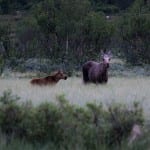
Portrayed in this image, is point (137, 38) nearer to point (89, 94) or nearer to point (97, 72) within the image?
point (97, 72)

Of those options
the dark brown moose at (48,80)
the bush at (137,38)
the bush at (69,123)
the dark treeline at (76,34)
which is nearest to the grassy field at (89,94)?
the dark brown moose at (48,80)

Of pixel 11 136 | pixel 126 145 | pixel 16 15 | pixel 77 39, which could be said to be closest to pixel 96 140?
pixel 126 145

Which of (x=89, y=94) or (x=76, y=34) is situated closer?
(x=89, y=94)

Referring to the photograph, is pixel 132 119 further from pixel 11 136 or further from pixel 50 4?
pixel 50 4

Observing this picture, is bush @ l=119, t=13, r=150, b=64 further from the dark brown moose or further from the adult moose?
the dark brown moose

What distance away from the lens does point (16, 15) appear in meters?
53.1

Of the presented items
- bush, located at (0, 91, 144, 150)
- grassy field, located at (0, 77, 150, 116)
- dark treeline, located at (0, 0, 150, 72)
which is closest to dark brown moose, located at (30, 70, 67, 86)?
grassy field, located at (0, 77, 150, 116)

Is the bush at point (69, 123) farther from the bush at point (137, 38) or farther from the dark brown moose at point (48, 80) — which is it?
the bush at point (137, 38)

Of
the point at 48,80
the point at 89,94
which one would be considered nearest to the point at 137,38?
the point at 48,80

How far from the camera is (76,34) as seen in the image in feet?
116

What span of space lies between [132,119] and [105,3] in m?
45.8

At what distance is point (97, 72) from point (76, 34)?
14.6 m

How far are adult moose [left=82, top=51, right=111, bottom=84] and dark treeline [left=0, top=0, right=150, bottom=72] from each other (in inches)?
454

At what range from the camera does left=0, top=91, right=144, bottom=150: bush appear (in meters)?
8.79
